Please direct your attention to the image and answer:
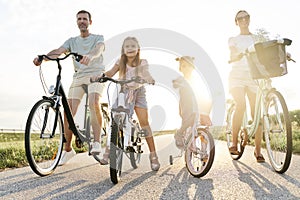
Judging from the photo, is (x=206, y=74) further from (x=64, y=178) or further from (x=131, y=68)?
(x=64, y=178)

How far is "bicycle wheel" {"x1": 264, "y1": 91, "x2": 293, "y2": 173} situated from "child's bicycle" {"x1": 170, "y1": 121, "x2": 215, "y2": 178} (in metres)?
0.93

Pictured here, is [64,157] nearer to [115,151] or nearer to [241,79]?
[115,151]

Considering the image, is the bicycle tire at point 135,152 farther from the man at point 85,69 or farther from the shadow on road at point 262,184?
the shadow on road at point 262,184

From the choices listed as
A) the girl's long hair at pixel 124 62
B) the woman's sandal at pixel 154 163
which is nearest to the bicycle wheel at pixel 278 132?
the woman's sandal at pixel 154 163

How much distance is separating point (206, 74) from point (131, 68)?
1.35 meters

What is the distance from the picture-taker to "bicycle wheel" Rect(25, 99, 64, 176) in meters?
4.60

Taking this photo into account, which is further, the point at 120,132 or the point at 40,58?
the point at 40,58

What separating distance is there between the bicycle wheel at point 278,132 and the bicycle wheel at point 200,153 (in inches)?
36.6

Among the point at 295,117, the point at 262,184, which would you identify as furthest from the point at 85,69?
the point at 295,117

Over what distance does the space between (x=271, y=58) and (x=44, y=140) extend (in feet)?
10.3

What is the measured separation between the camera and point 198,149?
4.88 meters

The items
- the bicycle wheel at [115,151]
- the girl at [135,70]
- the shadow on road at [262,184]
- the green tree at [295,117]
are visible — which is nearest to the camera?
the shadow on road at [262,184]

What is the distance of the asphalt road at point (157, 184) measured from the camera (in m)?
3.81

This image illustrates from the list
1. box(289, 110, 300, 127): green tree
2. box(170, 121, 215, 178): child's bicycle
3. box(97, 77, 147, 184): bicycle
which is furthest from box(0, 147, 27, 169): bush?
box(289, 110, 300, 127): green tree
